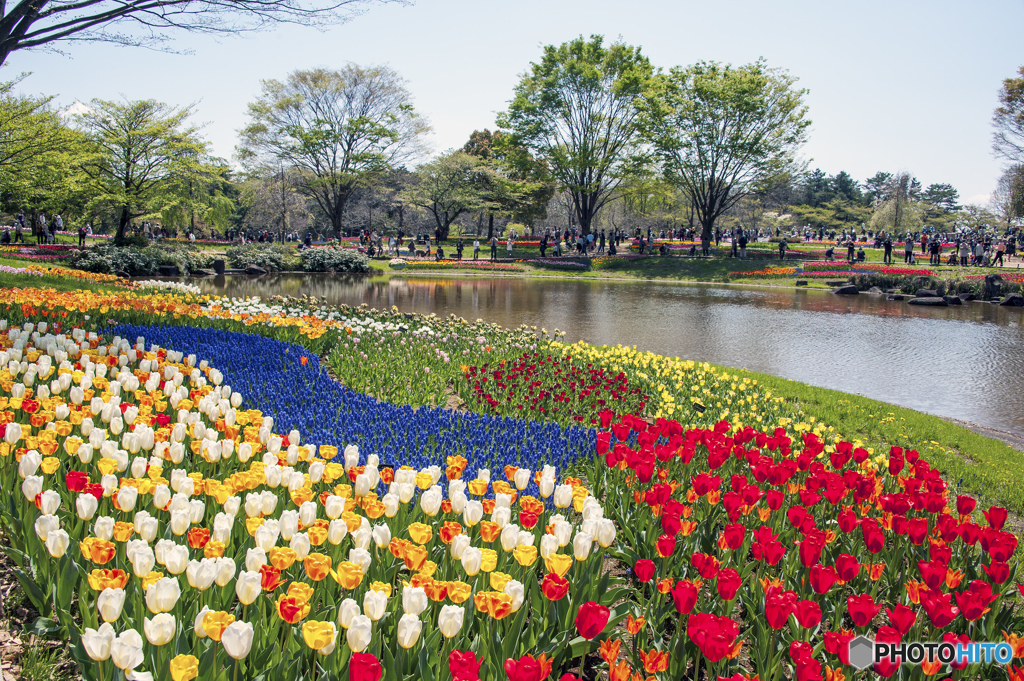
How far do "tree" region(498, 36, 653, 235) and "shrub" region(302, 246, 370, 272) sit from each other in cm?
1549

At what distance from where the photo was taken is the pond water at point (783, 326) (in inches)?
396

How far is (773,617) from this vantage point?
1.92 meters

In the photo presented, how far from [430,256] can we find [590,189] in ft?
38.3

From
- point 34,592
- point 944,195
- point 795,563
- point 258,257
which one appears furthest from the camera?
point 944,195

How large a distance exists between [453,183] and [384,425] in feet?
159

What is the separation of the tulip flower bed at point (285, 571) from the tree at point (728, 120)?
128ft

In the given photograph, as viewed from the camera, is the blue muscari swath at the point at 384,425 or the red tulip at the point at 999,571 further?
the blue muscari swath at the point at 384,425

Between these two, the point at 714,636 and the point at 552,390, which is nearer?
the point at 714,636

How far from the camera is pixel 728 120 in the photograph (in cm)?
3862

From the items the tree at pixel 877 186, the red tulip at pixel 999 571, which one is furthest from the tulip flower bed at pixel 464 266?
the tree at pixel 877 186

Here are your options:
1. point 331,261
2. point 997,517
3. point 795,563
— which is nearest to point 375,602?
point 795,563

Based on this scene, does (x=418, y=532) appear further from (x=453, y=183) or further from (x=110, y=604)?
(x=453, y=183)

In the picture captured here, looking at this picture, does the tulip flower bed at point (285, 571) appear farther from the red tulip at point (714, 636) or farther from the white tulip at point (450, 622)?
the red tulip at point (714, 636)

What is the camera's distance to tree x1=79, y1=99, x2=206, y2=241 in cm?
2942
